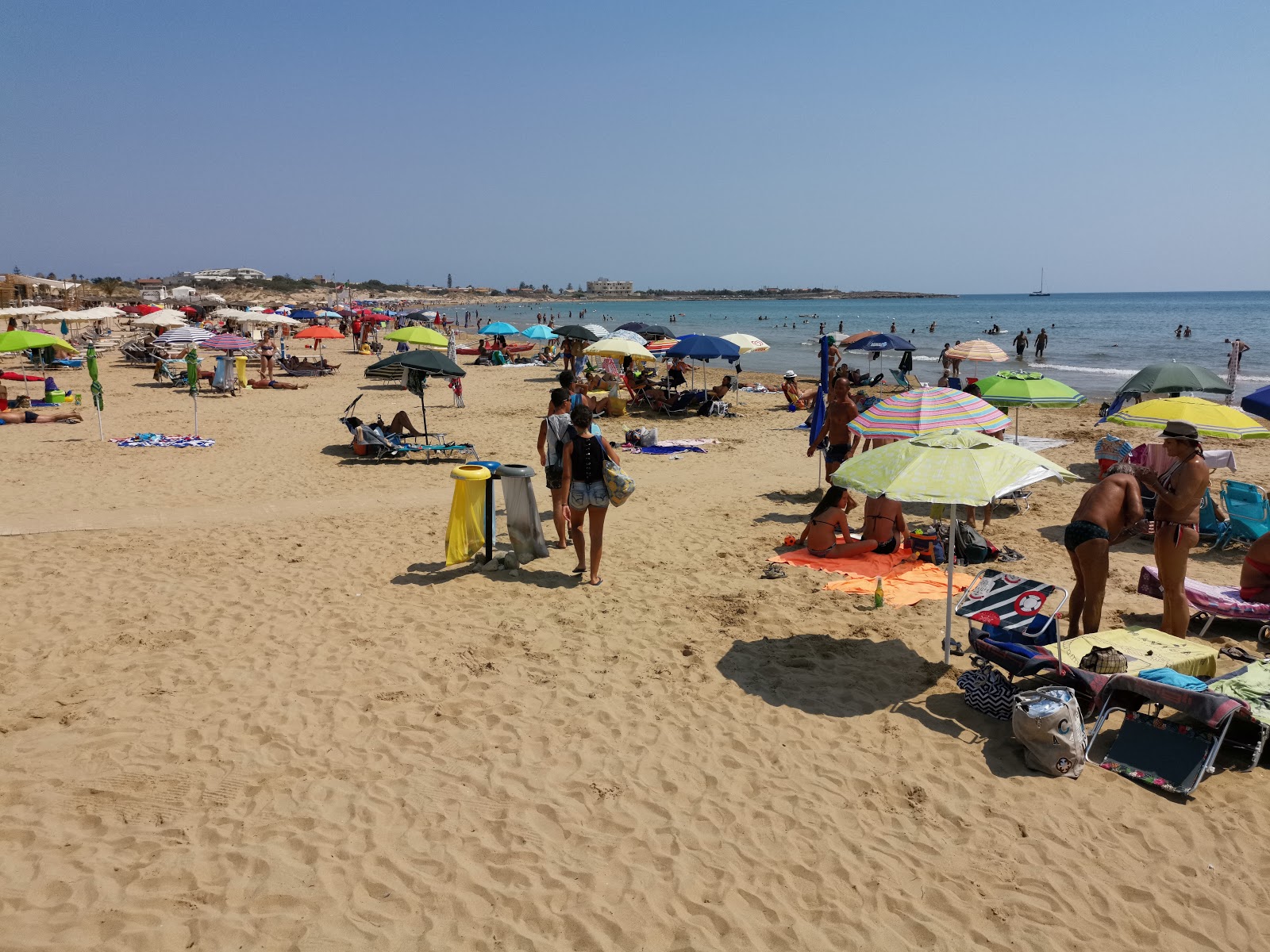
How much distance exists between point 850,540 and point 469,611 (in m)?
3.81

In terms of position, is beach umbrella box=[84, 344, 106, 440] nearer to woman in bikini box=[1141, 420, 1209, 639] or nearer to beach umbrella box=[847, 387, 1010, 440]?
beach umbrella box=[847, 387, 1010, 440]

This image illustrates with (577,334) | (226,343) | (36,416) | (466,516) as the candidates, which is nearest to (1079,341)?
(577,334)

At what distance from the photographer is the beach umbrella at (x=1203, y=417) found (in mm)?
6664

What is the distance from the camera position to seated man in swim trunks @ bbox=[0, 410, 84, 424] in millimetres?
14797

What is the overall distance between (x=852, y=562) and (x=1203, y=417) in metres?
3.22

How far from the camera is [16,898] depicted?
129 inches

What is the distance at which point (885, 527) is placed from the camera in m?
7.80

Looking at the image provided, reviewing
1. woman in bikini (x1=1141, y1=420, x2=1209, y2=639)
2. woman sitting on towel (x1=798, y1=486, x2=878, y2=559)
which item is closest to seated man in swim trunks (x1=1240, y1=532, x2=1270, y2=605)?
woman in bikini (x1=1141, y1=420, x2=1209, y2=639)

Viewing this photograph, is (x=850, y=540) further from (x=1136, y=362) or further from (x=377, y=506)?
(x=1136, y=362)

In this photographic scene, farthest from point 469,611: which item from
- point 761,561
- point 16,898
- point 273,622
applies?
point 16,898

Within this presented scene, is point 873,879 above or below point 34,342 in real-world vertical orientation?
below

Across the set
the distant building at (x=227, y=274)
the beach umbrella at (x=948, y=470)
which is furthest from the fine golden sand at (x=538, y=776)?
the distant building at (x=227, y=274)

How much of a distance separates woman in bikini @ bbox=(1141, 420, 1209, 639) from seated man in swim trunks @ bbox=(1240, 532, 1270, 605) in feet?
2.95

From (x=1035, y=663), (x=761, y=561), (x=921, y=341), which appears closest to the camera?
(x=1035, y=663)
